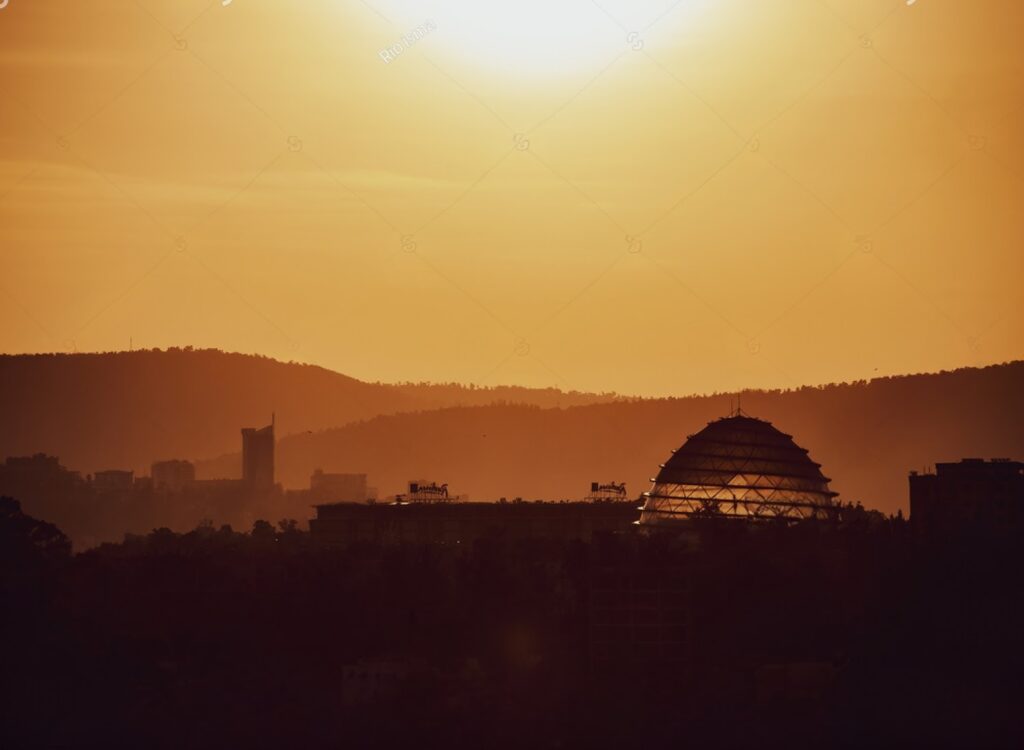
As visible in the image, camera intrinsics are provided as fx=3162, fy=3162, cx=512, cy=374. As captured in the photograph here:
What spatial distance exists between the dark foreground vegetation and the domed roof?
3.24 m

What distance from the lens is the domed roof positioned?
174 meters

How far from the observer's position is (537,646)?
14600 cm

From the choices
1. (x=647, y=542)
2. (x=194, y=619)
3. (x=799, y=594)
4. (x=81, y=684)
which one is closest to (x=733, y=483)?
(x=647, y=542)

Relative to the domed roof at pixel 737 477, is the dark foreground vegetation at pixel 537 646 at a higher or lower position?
lower

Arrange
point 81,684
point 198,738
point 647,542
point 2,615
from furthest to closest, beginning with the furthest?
point 647,542, point 2,615, point 81,684, point 198,738

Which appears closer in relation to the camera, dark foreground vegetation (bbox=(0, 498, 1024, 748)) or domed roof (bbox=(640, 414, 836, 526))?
dark foreground vegetation (bbox=(0, 498, 1024, 748))

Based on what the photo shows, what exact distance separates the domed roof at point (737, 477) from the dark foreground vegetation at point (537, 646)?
324 centimetres

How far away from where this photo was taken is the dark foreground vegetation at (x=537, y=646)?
132m

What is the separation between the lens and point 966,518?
171m

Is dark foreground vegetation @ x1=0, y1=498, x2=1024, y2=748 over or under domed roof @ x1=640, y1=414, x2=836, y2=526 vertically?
under

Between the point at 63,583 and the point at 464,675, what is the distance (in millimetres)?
28956

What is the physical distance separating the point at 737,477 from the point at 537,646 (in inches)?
1218

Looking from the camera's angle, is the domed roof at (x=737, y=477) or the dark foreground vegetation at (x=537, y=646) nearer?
the dark foreground vegetation at (x=537, y=646)

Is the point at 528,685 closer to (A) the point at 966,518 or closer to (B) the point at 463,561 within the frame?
(B) the point at 463,561
